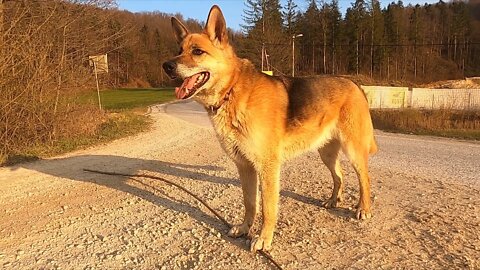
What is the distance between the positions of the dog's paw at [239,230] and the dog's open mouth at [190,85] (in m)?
1.93

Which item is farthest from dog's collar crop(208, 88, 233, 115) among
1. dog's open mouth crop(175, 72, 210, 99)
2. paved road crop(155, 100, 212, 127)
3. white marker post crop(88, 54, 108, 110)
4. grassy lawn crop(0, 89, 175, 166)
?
paved road crop(155, 100, 212, 127)

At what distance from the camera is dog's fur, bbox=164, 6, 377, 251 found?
192 inches

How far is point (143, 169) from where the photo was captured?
929cm

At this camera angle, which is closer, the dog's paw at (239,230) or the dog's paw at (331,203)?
the dog's paw at (239,230)

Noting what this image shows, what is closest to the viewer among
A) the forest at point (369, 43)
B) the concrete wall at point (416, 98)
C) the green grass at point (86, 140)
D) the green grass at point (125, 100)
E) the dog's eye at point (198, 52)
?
the dog's eye at point (198, 52)

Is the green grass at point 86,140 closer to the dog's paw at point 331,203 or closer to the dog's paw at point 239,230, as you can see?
the dog's paw at point 239,230

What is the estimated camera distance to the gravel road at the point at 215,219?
4.64 meters

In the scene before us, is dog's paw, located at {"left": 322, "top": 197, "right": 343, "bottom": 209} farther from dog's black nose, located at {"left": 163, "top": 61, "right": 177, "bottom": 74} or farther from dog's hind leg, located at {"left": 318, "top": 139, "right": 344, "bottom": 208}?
dog's black nose, located at {"left": 163, "top": 61, "right": 177, "bottom": 74}

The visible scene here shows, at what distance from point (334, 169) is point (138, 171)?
15.3 feet

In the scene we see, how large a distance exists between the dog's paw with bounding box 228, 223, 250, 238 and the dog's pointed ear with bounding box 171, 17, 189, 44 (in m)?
2.65

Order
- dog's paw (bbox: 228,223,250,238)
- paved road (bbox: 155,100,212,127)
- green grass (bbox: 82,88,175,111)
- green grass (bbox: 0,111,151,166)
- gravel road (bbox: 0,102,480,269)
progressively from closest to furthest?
gravel road (bbox: 0,102,480,269) < dog's paw (bbox: 228,223,250,238) < green grass (bbox: 0,111,151,166) < paved road (bbox: 155,100,212,127) < green grass (bbox: 82,88,175,111)

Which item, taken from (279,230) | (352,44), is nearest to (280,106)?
(279,230)

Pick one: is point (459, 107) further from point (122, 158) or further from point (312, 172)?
point (122, 158)

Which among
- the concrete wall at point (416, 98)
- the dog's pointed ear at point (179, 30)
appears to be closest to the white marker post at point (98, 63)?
the dog's pointed ear at point (179, 30)
